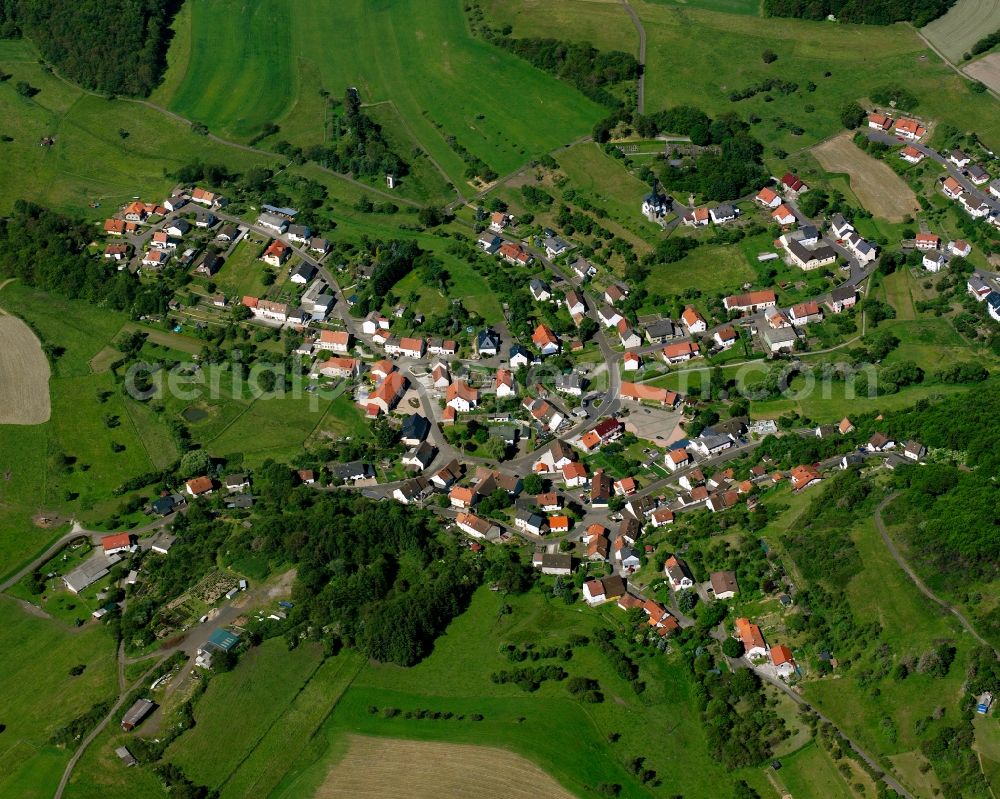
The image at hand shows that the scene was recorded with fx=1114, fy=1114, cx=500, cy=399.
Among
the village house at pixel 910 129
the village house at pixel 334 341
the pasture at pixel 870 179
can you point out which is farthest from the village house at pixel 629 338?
the village house at pixel 910 129

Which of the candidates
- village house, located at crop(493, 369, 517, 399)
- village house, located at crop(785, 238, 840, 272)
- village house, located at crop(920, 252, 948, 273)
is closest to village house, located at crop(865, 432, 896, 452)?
village house, located at crop(785, 238, 840, 272)

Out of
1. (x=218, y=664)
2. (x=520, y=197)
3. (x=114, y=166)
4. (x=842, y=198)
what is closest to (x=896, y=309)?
(x=842, y=198)

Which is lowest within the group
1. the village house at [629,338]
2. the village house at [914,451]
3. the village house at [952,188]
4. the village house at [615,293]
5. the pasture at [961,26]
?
the village house at [629,338]

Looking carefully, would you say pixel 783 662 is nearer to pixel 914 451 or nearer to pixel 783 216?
pixel 914 451

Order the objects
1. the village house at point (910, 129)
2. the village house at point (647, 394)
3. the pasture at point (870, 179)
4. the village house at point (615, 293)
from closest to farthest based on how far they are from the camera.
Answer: the village house at point (647, 394) < the village house at point (615, 293) < the pasture at point (870, 179) < the village house at point (910, 129)

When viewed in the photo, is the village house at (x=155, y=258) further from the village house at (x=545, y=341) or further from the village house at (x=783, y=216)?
the village house at (x=783, y=216)
